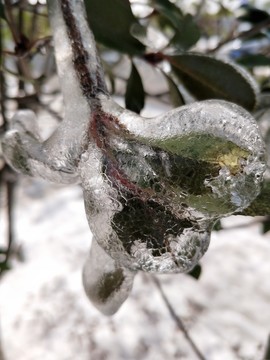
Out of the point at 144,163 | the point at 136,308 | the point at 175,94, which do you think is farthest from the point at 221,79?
the point at 136,308

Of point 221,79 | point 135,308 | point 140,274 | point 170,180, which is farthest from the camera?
point 140,274

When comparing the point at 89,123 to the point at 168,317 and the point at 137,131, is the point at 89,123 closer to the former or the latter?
the point at 137,131

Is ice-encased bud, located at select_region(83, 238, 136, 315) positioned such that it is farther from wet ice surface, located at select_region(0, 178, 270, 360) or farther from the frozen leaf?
wet ice surface, located at select_region(0, 178, 270, 360)

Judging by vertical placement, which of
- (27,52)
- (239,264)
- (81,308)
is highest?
(27,52)

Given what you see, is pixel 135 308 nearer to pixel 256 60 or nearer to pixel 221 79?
pixel 256 60

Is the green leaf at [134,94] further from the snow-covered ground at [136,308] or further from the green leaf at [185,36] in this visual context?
the snow-covered ground at [136,308]

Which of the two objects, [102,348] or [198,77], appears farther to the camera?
[102,348]

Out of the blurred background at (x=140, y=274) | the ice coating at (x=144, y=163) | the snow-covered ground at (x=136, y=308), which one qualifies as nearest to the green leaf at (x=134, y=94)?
the blurred background at (x=140, y=274)

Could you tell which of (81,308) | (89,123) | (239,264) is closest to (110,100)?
(89,123)
